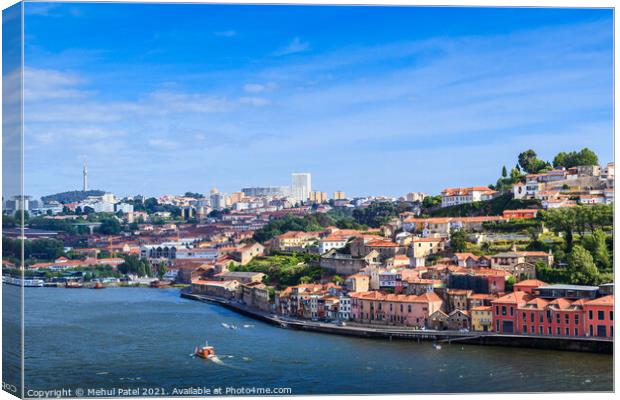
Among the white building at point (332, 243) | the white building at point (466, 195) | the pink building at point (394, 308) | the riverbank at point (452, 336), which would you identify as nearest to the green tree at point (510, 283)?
the pink building at point (394, 308)

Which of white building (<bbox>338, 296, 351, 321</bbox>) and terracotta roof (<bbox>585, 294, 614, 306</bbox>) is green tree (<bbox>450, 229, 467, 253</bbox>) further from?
terracotta roof (<bbox>585, 294, 614, 306</bbox>)

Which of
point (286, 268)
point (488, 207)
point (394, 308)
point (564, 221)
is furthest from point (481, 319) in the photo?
point (286, 268)

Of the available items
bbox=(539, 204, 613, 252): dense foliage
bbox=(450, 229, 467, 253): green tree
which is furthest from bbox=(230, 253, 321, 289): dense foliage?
bbox=(539, 204, 613, 252): dense foliage

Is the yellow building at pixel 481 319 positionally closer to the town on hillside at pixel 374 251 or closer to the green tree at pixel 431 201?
the town on hillside at pixel 374 251

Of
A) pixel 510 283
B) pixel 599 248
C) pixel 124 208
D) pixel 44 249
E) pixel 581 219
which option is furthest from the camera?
pixel 124 208

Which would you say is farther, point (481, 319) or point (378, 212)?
point (378, 212)

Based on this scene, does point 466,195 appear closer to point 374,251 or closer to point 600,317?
point 374,251
